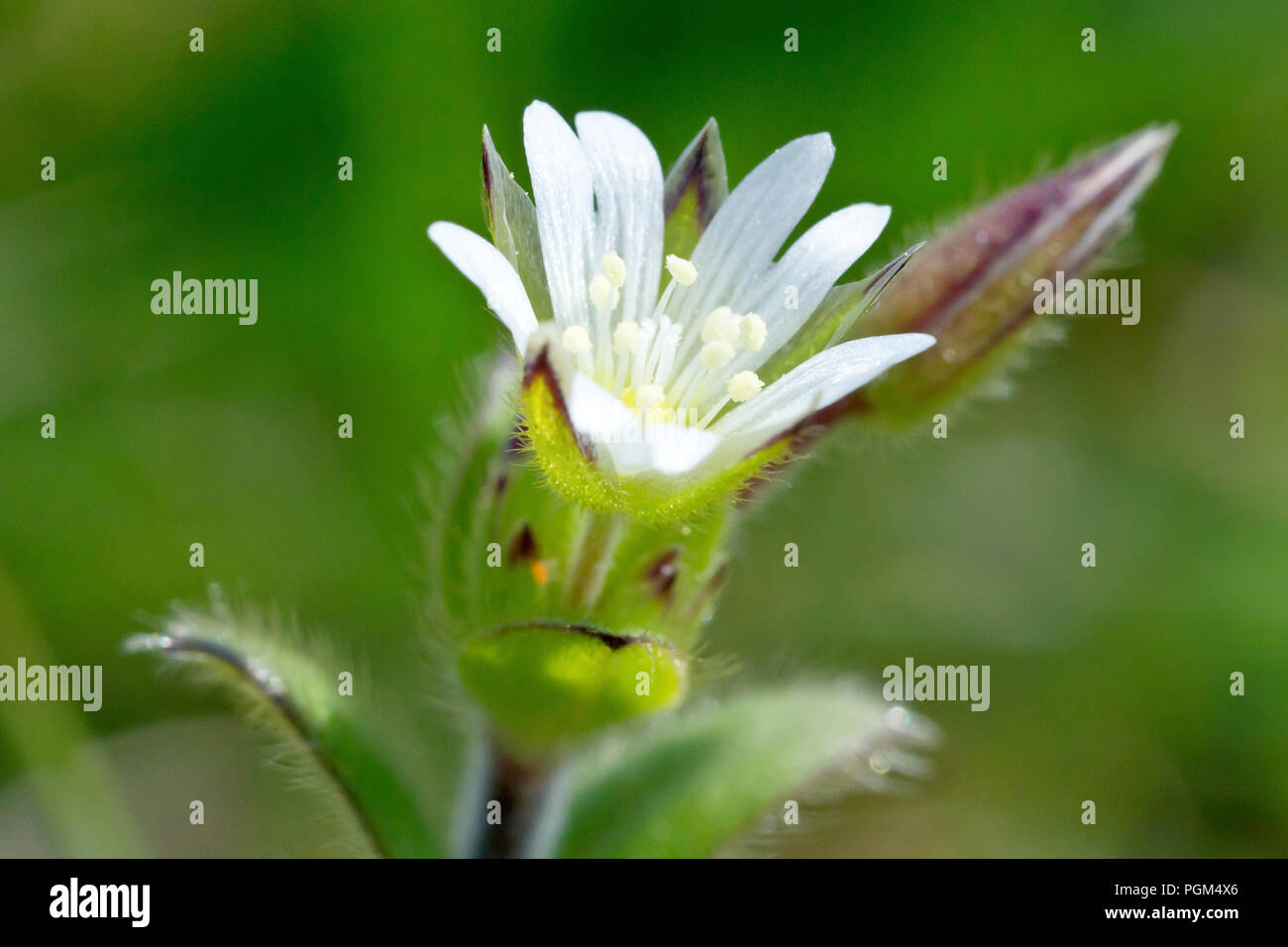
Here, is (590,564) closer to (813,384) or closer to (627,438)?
(627,438)

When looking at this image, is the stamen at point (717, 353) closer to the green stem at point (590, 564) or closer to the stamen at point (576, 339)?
the stamen at point (576, 339)

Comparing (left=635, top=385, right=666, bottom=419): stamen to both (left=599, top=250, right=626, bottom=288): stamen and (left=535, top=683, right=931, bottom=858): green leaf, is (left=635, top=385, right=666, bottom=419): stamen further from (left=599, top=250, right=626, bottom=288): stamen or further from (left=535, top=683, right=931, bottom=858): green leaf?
(left=535, top=683, right=931, bottom=858): green leaf

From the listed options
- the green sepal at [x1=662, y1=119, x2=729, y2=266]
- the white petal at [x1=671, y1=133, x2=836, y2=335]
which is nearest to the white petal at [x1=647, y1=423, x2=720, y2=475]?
the white petal at [x1=671, y1=133, x2=836, y2=335]

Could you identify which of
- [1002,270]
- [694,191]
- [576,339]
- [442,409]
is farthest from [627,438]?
[442,409]

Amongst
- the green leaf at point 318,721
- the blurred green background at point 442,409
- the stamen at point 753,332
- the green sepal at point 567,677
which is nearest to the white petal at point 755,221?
the stamen at point 753,332

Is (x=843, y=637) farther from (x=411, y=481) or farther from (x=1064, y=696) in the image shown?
(x=411, y=481)

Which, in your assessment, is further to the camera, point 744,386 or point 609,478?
point 744,386

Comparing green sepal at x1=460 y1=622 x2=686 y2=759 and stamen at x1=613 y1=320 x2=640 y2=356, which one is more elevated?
stamen at x1=613 y1=320 x2=640 y2=356
